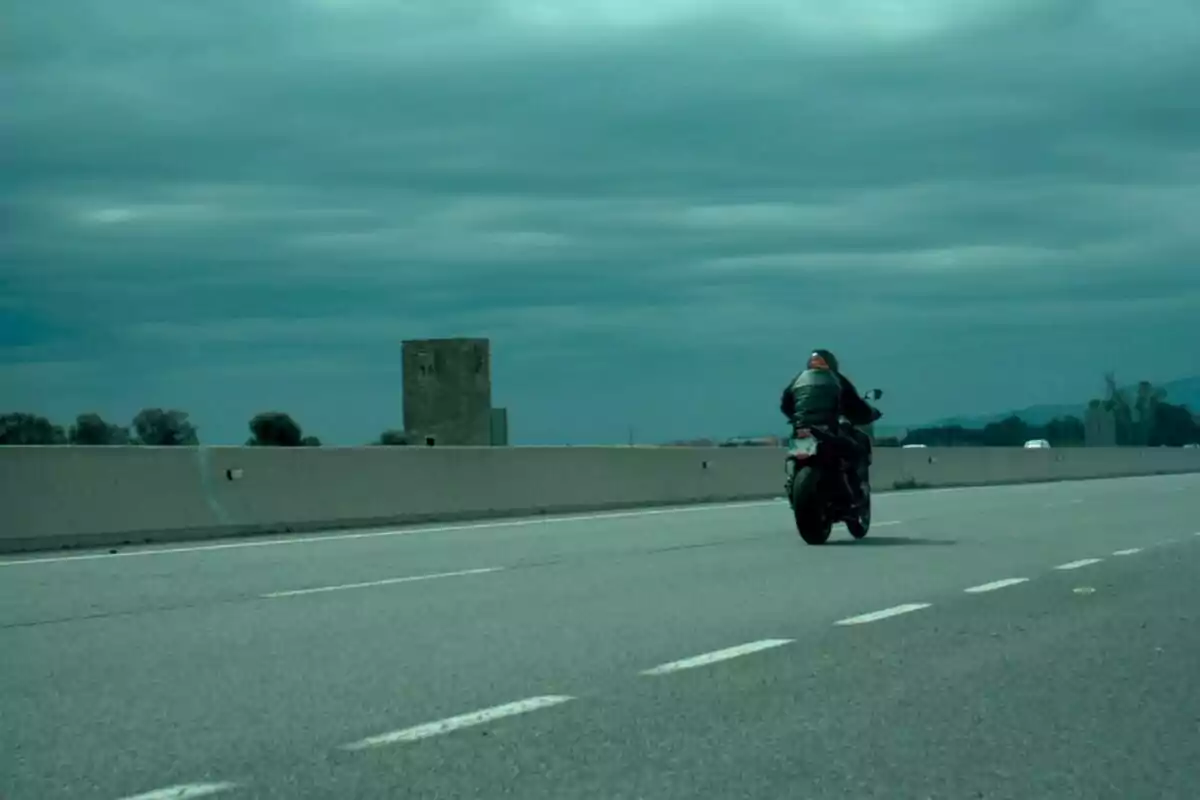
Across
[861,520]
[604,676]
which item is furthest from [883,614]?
[861,520]

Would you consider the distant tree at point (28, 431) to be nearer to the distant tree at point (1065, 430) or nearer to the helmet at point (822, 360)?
the helmet at point (822, 360)

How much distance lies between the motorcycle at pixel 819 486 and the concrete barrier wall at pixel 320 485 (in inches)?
256

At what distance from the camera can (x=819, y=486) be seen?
1812cm

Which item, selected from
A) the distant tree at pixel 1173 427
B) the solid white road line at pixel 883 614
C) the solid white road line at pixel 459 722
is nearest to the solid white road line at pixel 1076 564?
the solid white road line at pixel 883 614

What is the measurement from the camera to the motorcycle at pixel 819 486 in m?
17.8

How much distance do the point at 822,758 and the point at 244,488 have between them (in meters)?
15.1

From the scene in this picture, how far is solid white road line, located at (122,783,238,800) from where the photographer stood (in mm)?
6320

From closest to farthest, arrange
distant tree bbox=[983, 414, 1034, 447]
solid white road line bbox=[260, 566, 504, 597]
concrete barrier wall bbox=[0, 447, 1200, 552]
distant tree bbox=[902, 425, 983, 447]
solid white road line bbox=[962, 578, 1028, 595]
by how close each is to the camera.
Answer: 1. solid white road line bbox=[962, 578, 1028, 595]
2. solid white road line bbox=[260, 566, 504, 597]
3. concrete barrier wall bbox=[0, 447, 1200, 552]
4. distant tree bbox=[902, 425, 983, 447]
5. distant tree bbox=[983, 414, 1034, 447]

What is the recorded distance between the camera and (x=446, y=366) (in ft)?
115

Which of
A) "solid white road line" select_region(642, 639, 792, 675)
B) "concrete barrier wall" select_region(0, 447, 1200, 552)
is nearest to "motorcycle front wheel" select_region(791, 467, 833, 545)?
"concrete barrier wall" select_region(0, 447, 1200, 552)

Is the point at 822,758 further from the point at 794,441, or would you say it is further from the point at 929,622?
the point at 794,441

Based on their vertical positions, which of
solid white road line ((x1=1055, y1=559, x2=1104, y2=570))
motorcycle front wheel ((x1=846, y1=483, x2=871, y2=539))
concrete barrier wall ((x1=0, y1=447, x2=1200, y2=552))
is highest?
concrete barrier wall ((x1=0, y1=447, x2=1200, y2=552))

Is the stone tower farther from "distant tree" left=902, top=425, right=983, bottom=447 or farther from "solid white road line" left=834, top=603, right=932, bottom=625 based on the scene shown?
"solid white road line" left=834, top=603, right=932, bottom=625

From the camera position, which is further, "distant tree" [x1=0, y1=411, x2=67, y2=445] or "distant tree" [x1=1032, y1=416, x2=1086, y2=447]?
"distant tree" [x1=1032, y1=416, x2=1086, y2=447]
